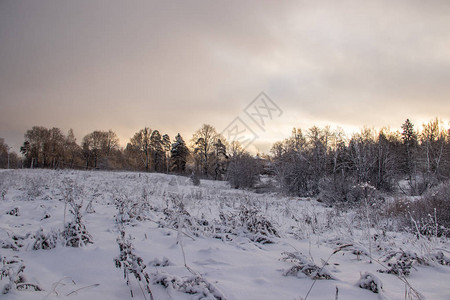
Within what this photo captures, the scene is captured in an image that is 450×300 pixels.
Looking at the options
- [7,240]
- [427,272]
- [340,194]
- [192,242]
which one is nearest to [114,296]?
[192,242]

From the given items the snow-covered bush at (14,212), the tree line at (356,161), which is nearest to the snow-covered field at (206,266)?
the snow-covered bush at (14,212)

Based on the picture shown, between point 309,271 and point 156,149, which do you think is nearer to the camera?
point 309,271

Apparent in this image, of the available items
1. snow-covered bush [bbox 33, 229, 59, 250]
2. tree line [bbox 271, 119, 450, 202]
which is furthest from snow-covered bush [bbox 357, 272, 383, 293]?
tree line [bbox 271, 119, 450, 202]

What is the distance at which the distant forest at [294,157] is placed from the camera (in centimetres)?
2303

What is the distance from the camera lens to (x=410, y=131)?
45969 mm

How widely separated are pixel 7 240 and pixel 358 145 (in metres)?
30.4

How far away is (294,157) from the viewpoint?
980 inches

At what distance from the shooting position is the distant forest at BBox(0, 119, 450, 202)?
75.6ft

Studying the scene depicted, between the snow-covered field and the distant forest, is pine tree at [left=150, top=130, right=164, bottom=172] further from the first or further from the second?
the snow-covered field

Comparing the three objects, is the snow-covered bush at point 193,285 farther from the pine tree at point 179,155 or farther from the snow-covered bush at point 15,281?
the pine tree at point 179,155

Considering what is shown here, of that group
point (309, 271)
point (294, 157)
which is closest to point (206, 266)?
point (309, 271)

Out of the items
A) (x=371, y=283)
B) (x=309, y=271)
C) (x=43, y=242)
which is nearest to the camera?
(x=371, y=283)

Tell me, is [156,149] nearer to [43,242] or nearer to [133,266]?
[43,242]

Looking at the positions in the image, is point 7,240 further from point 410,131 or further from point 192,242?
point 410,131
